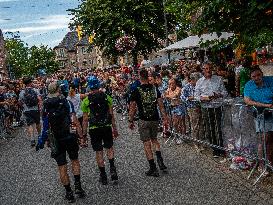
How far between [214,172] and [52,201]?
9.55ft

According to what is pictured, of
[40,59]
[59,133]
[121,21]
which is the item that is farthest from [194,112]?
[40,59]

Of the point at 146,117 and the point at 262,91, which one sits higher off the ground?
the point at 262,91

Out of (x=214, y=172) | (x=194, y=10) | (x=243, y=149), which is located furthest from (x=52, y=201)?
(x=194, y=10)

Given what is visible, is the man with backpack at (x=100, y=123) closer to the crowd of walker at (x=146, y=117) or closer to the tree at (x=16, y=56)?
the crowd of walker at (x=146, y=117)

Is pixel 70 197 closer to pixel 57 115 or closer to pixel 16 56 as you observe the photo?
pixel 57 115

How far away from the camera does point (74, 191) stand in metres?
8.18

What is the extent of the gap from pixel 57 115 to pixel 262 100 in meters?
3.45

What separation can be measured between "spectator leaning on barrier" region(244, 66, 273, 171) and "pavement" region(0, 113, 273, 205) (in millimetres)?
791

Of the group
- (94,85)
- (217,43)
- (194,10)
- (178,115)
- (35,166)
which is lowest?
(35,166)

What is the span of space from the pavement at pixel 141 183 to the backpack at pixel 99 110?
115 cm

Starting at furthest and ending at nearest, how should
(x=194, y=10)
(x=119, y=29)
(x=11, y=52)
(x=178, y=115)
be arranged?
(x=11, y=52)
(x=119, y=29)
(x=178, y=115)
(x=194, y=10)

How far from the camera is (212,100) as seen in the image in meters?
9.56

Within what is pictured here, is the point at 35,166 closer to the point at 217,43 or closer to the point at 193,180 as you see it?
the point at 193,180

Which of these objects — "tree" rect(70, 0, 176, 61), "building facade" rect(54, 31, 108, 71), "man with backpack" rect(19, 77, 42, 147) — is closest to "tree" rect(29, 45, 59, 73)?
"building facade" rect(54, 31, 108, 71)
